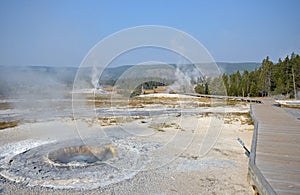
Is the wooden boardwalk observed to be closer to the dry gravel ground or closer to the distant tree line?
the dry gravel ground

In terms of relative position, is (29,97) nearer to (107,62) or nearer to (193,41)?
(107,62)

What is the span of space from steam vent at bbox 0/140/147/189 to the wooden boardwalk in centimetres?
269

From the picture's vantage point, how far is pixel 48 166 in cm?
546

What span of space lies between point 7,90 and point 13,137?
22657 mm

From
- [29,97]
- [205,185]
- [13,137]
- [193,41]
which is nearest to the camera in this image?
[205,185]

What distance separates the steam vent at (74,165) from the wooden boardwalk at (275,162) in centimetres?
269

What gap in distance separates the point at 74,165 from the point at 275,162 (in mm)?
4560

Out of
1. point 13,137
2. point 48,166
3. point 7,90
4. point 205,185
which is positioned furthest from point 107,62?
point 7,90

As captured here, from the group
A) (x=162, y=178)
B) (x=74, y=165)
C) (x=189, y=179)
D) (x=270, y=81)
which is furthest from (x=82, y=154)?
(x=270, y=81)

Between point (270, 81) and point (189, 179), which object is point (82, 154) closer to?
point (189, 179)

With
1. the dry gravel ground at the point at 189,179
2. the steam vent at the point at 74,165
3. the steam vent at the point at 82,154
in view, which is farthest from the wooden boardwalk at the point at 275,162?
the steam vent at the point at 82,154

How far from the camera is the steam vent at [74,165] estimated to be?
15.5ft

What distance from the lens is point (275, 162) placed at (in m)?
4.20

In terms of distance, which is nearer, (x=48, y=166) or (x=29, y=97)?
(x=48, y=166)
